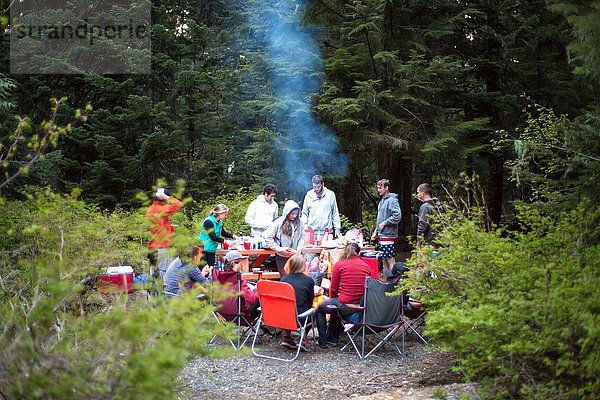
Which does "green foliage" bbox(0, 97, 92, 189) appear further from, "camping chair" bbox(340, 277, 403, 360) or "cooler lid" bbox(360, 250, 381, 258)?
"cooler lid" bbox(360, 250, 381, 258)

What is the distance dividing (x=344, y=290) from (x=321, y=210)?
3.31 m

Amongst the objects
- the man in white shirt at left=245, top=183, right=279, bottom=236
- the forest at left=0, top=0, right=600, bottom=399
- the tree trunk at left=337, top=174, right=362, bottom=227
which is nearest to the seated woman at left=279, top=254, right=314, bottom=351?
the forest at left=0, top=0, right=600, bottom=399

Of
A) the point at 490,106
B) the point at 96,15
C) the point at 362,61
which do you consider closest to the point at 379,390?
the point at 362,61

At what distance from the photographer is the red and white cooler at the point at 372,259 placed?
8.88 metres

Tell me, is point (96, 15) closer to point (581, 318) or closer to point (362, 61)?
point (362, 61)

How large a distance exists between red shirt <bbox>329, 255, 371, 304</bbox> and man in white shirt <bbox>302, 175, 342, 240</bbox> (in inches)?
119

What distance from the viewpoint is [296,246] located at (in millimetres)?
9016

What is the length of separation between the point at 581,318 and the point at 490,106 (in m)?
11.5

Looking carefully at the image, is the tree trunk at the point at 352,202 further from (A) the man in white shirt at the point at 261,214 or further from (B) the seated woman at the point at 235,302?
(B) the seated woman at the point at 235,302

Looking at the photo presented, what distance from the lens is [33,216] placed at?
8328 mm

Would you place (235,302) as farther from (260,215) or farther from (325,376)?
(260,215)

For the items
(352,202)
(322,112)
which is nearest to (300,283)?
(322,112)

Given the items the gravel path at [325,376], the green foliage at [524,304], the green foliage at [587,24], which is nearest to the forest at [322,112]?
the green foliage at [524,304]

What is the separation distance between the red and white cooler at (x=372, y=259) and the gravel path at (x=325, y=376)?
1838mm
